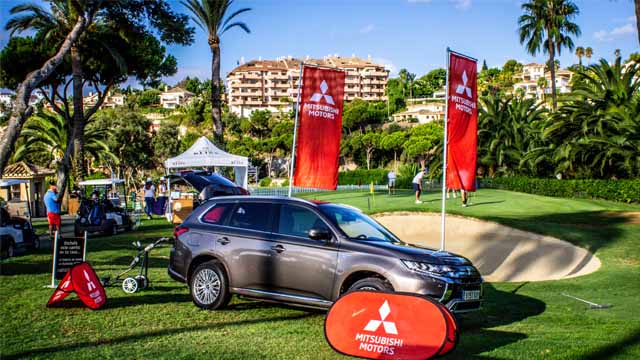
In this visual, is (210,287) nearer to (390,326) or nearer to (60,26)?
(390,326)

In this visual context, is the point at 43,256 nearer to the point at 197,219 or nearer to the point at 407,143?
the point at 197,219

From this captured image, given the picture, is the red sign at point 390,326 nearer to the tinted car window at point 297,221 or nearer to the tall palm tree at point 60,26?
the tinted car window at point 297,221

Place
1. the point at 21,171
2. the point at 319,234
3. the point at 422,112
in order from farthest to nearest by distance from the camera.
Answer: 1. the point at 422,112
2. the point at 21,171
3. the point at 319,234

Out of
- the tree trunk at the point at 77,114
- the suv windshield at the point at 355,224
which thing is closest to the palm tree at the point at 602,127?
the tree trunk at the point at 77,114

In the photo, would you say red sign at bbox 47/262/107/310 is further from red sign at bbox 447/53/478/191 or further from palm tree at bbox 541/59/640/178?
palm tree at bbox 541/59/640/178

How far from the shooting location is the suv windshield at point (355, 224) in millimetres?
10273

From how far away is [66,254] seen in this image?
12.7 metres

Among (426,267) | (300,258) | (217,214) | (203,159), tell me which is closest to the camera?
(426,267)

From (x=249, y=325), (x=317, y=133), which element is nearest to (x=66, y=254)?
(x=249, y=325)

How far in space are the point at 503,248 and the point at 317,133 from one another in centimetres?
881

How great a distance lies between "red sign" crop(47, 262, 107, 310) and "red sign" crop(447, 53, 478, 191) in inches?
306

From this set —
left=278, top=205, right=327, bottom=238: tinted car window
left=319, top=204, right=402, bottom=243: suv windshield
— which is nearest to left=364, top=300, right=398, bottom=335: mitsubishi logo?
left=319, top=204, right=402, bottom=243: suv windshield

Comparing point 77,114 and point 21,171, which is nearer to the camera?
point 77,114

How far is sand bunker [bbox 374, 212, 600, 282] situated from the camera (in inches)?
751
